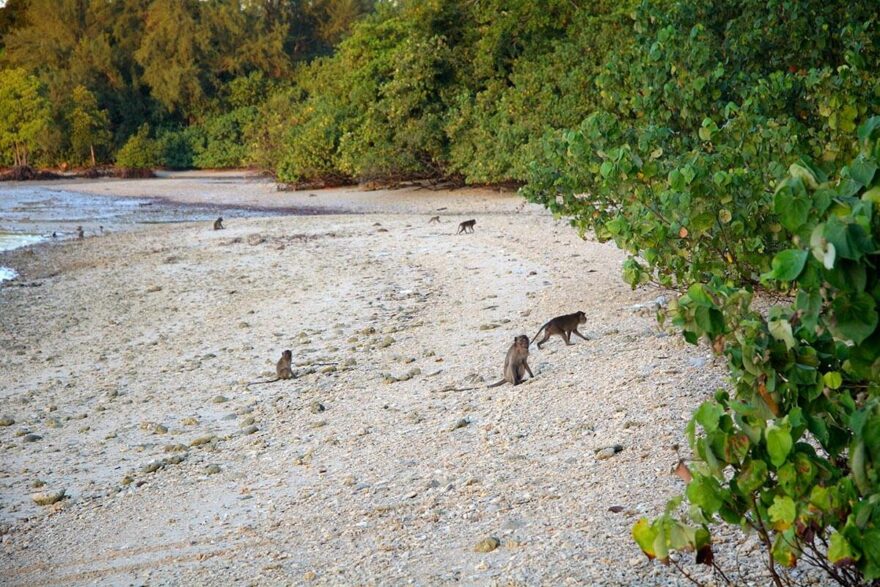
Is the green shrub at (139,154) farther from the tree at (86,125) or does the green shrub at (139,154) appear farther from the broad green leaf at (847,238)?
the broad green leaf at (847,238)

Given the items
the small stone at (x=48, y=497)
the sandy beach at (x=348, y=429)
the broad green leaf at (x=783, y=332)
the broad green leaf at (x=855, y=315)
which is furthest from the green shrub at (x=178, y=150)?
the broad green leaf at (x=855, y=315)

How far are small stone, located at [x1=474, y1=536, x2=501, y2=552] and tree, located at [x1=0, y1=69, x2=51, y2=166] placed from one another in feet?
166

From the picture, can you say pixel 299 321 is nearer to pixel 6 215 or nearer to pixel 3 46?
pixel 6 215

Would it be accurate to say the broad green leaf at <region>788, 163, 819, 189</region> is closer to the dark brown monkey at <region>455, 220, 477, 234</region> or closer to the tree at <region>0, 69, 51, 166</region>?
the dark brown monkey at <region>455, 220, 477, 234</region>

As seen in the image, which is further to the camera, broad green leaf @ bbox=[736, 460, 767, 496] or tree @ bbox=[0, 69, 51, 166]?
tree @ bbox=[0, 69, 51, 166]

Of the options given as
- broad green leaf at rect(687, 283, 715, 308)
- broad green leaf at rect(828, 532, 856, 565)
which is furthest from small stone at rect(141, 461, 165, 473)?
broad green leaf at rect(828, 532, 856, 565)

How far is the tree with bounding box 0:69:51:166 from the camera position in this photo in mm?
50094

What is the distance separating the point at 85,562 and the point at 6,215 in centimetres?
2636

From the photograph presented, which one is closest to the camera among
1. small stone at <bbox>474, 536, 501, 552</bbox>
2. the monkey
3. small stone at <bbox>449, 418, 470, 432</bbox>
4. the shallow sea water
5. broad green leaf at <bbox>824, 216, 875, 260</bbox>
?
broad green leaf at <bbox>824, 216, 875, 260</bbox>

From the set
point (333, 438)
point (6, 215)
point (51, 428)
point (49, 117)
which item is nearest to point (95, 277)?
point (51, 428)

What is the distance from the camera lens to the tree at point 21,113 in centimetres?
5009

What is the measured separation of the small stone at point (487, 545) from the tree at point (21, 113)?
1988 inches

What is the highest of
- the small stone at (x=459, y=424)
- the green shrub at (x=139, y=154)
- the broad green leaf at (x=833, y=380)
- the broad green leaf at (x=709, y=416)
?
the broad green leaf at (x=833, y=380)

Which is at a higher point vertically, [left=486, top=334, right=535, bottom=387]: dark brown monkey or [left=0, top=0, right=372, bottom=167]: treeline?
[left=0, top=0, right=372, bottom=167]: treeline
